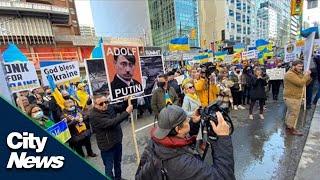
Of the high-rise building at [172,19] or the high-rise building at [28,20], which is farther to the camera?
the high-rise building at [172,19]

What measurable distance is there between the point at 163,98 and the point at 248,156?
2.34 metres

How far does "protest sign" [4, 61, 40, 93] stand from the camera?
17.0 feet

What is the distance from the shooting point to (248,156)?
477 centimetres

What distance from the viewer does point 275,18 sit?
93062 mm

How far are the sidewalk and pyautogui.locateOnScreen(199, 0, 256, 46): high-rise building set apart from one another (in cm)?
5775

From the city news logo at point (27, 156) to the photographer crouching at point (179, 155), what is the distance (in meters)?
0.90

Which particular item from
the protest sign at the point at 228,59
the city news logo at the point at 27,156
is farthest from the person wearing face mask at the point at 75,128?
the protest sign at the point at 228,59

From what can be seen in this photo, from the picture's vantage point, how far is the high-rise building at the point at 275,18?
265 feet

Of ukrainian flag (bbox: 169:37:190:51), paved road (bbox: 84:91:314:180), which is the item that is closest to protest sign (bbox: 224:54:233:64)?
ukrainian flag (bbox: 169:37:190:51)

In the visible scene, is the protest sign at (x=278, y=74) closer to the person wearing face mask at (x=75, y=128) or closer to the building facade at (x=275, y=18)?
the person wearing face mask at (x=75, y=128)

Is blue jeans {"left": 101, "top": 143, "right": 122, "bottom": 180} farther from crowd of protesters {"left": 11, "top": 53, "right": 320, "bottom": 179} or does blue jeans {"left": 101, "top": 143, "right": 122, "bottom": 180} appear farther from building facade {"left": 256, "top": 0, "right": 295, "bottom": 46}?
building facade {"left": 256, "top": 0, "right": 295, "bottom": 46}

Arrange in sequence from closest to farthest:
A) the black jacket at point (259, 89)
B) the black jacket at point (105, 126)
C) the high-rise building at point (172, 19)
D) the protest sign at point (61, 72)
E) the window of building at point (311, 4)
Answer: the black jacket at point (105, 126) → the protest sign at point (61, 72) → the black jacket at point (259, 89) → the window of building at point (311, 4) → the high-rise building at point (172, 19)

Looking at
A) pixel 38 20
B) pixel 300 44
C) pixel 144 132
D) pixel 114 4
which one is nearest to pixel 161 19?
pixel 114 4

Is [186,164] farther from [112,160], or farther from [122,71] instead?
[122,71]
